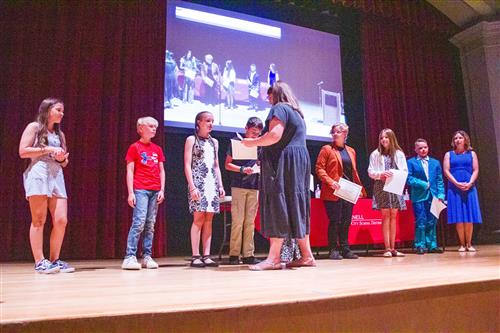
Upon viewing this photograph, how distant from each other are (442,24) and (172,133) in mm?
4567

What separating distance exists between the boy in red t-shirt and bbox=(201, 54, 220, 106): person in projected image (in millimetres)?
1804

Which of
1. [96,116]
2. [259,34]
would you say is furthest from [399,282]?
[259,34]

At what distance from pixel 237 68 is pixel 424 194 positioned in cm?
250

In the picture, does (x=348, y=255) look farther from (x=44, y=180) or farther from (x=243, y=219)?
(x=44, y=180)

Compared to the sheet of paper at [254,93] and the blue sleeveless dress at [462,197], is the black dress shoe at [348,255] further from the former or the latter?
the sheet of paper at [254,93]

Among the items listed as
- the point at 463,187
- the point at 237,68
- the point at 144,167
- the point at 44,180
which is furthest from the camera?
the point at 237,68

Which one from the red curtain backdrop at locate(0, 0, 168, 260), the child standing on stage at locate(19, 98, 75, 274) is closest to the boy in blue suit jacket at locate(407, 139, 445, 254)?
the red curtain backdrop at locate(0, 0, 168, 260)

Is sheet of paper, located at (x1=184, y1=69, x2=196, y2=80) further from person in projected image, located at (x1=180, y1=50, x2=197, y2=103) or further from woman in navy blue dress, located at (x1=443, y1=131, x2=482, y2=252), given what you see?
woman in navy blue dress, located at (x1=443, y1=131, x2=482, y2=252)

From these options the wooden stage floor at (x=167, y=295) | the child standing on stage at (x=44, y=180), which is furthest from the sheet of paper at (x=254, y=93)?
the wooden stage floor at (x=167, y=295)

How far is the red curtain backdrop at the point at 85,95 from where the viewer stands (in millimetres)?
3896

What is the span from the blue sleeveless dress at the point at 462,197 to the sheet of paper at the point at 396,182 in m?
0.92

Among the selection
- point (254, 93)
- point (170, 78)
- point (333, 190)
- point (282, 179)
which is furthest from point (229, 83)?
point (282, 179)

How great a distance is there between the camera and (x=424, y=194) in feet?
13.1

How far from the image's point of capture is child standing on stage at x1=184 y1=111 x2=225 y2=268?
279 centimetres
